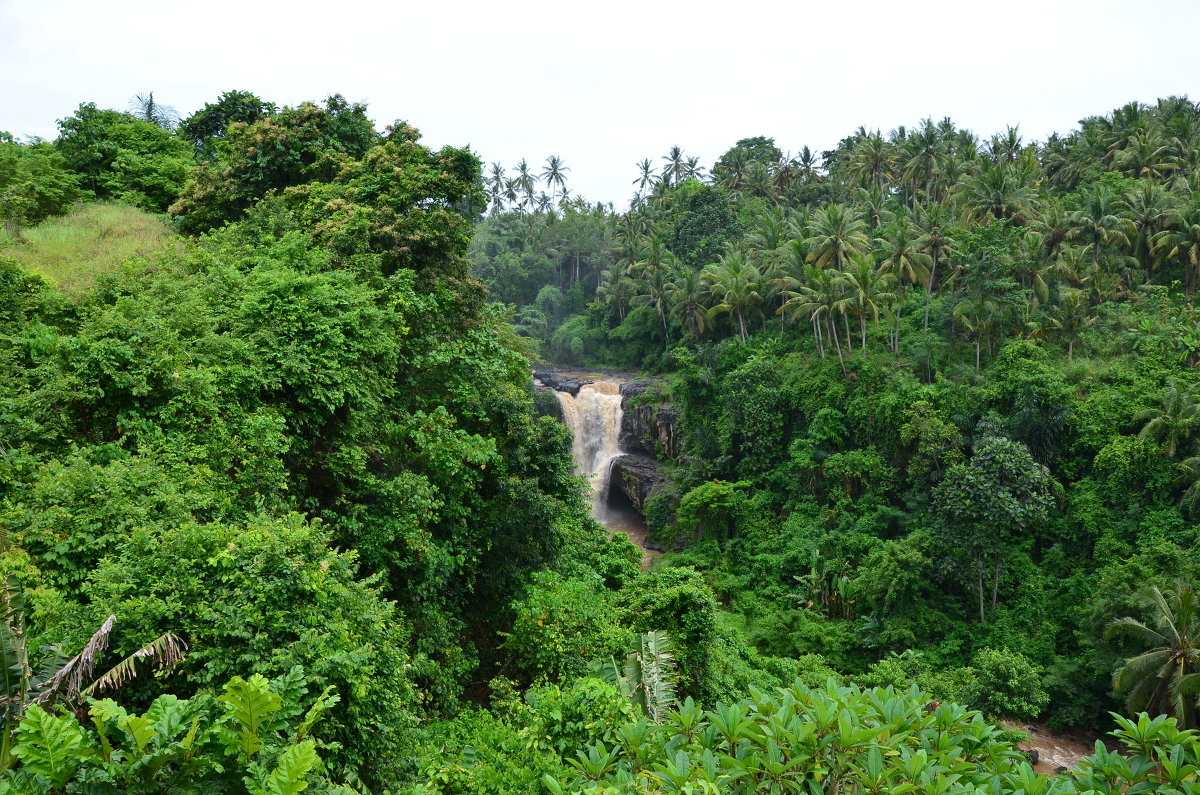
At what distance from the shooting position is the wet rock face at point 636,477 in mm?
35250

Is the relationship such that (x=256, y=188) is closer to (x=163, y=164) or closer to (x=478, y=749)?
(x=163, y=164)

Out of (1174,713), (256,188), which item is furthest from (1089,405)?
(256,188)

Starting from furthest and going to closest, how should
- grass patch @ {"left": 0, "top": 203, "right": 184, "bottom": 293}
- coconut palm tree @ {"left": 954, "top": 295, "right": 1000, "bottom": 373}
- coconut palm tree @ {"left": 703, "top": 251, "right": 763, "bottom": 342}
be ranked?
coconut palm tree @ {"left": 703, "top": 251, "right": 763, "bottom": 342}, coconut palm tree @ {"left": 954, "top": 295, "right": 1000, "bottom": 373}, grass patch @ {"left": 0, "top": 203, "right": 184, "bottom": 293}

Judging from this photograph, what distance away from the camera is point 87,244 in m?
14.5

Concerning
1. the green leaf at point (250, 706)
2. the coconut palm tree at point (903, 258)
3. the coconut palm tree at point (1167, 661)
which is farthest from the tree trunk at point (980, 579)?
the green leaf at point (250, 706)

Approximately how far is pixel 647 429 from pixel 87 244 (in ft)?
85.8

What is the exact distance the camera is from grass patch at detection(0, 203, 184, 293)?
12531 millimetres

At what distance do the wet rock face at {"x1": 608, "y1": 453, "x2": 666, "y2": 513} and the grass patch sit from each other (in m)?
23.0

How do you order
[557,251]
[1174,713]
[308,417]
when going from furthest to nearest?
[557,251]
[1174,713]
[308,417]

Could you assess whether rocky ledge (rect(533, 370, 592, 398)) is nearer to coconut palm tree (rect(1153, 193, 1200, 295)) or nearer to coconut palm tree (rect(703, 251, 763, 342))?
coconut palm tree (rect(703, 251, 763, 342))

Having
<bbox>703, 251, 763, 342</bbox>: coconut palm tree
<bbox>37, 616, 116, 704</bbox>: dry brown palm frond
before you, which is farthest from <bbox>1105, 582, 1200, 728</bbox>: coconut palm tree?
<bbox>703, 251, 763, 342</bbox>: coconut palm tree

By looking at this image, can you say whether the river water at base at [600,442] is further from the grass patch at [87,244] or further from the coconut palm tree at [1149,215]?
the coconut palm tree at [1149,215]

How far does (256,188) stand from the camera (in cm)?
1848

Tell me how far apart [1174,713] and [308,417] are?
1841 cm
